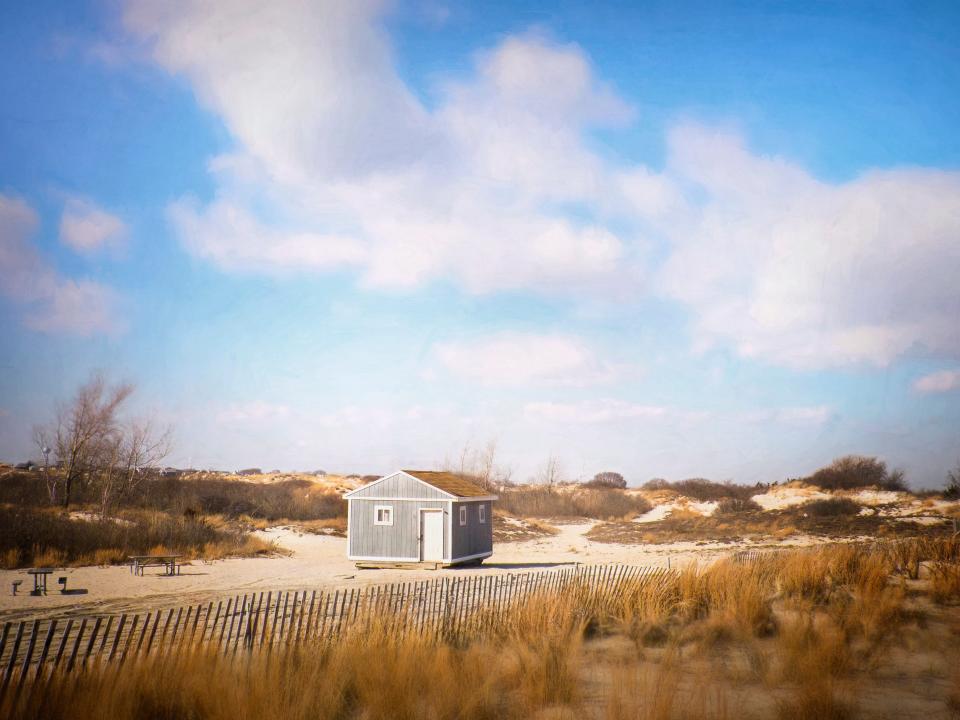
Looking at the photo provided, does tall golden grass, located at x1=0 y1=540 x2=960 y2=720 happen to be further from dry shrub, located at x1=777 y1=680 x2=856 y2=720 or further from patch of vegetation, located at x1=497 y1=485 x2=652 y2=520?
patch of vegetation, located at x1=497 y1=485 x2=652 y2=520

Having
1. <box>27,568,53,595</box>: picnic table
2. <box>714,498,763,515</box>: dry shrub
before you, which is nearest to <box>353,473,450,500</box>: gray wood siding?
<box>27,568,53,595</box>: picnic table

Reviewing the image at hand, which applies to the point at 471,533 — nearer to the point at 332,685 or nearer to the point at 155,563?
the point at 155,563

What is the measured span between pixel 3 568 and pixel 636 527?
1619 inches

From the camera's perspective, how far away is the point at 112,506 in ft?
129

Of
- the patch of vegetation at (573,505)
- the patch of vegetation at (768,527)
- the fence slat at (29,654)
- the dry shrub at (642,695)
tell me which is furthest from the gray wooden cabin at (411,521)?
the patch of vegetation at (573,505)

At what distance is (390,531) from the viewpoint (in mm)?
28766

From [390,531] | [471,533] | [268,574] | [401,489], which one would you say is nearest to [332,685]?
[268,574]

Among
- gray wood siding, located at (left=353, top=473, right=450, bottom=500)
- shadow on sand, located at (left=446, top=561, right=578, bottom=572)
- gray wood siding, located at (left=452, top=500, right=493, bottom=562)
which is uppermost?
gray wood siding, located at (left=353, top=473, right=450, bottom=500)

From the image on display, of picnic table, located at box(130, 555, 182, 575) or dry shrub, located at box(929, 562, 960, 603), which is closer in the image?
dry shrub, located at box(929, 562, 960, 603)

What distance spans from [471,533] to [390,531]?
3333mm

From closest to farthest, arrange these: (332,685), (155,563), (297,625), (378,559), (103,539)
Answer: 1. (332,685)
2. (297,625)
3. (155,563)
4. (378,559)
5. (103,539)

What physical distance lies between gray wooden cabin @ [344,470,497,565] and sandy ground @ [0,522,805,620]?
0.73 meters

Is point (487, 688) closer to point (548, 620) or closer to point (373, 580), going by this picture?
point (548, 620)

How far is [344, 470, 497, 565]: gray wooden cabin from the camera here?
92.0ft
